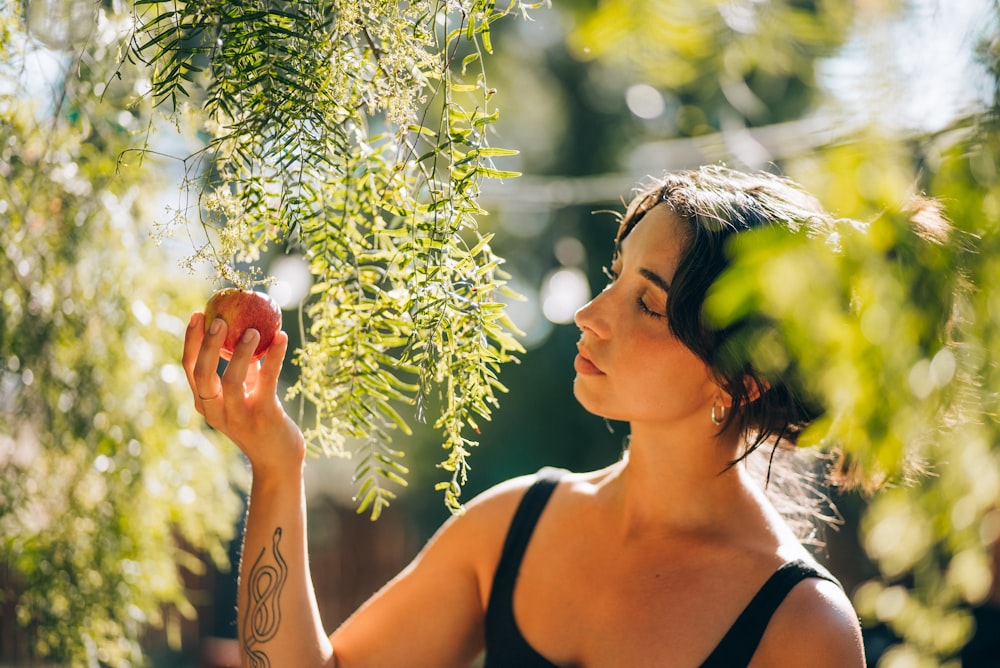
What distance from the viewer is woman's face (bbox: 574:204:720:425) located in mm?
1160

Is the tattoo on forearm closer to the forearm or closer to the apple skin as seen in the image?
the forearm

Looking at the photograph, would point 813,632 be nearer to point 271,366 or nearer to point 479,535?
point 479,535

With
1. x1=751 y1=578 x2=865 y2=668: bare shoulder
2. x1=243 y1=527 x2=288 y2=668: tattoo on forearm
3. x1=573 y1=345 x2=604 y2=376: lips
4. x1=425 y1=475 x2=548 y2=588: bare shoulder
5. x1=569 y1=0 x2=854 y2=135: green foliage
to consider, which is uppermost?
x1=569 y1=0 x2=854 y2=135: green foliage

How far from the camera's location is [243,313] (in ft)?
3.17

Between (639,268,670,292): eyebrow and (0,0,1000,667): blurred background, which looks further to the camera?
(639,268,670,292): eyebrow

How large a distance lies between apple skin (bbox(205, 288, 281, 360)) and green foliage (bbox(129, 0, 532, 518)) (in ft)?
0.26

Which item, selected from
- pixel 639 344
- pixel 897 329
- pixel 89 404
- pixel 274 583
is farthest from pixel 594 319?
pixel 89 404

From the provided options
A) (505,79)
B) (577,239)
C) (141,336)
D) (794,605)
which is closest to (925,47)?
(794,605)

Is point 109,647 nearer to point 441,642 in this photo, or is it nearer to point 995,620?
point 441,642

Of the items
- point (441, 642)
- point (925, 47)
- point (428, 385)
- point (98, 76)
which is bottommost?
point (441, 642)

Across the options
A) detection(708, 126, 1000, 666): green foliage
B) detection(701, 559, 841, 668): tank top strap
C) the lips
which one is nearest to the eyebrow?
the lips

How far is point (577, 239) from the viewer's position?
5875 millimetres

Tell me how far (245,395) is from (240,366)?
0.21 feet

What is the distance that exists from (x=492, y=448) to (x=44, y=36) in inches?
195
